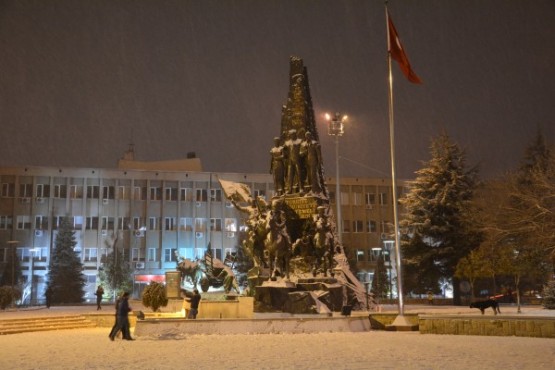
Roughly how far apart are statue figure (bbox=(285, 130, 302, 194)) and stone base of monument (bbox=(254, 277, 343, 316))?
14.4 feet

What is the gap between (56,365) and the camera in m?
11.8

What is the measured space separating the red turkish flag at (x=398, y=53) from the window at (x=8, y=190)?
168 ft

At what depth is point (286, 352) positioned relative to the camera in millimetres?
→ 13719

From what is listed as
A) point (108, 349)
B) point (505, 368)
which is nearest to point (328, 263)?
point (108, 349)

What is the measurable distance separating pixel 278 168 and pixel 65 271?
36.6m

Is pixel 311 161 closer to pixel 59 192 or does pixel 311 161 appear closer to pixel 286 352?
pixel 286 352

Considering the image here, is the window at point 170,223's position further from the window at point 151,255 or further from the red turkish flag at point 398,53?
the red turkish flag at point 398,53

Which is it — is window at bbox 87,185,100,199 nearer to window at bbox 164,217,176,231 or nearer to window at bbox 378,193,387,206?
window at bbox 164,217,176,231

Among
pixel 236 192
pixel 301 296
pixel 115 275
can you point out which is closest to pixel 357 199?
pixel 115 275

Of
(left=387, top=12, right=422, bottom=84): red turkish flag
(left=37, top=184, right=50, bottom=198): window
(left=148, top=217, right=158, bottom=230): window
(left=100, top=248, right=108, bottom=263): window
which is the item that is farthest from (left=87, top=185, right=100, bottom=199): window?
(left=387, top=12, right=422, bottom=84): red turkish flag

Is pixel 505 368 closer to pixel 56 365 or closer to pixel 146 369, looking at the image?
pixel 146 369

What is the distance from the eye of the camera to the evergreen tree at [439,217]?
133 feet

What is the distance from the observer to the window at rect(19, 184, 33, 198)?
63125 mm

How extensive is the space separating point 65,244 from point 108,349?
155 feet
